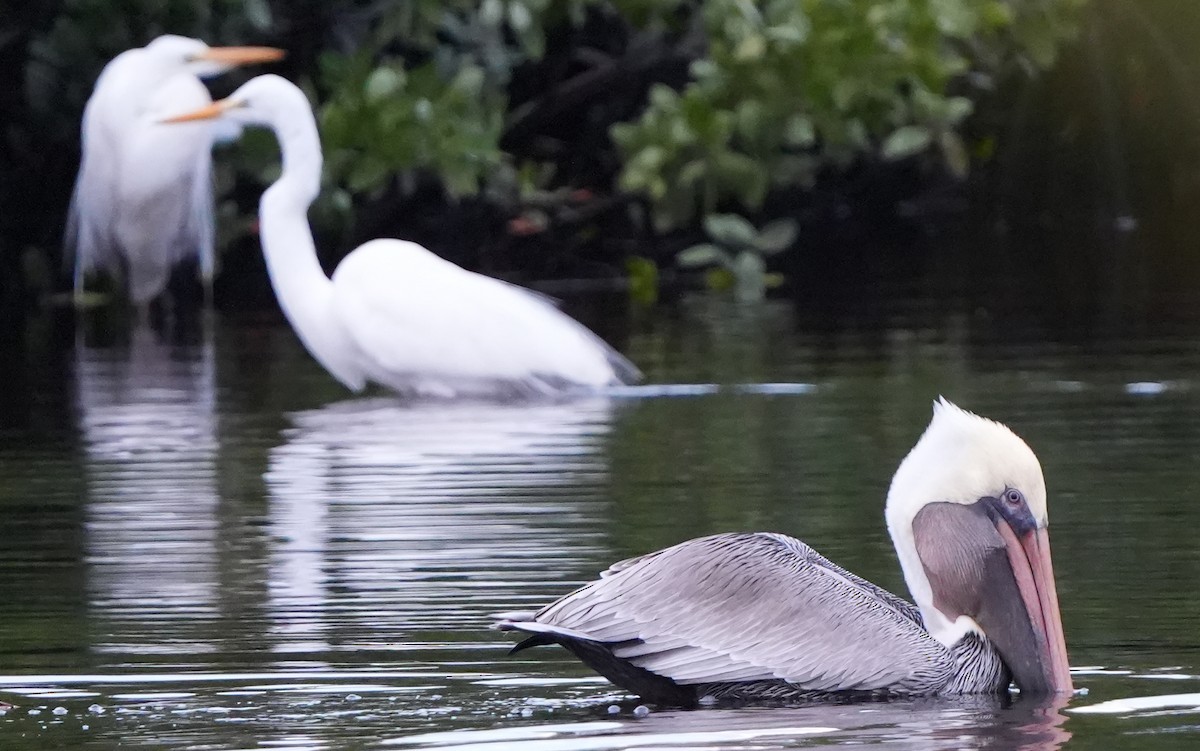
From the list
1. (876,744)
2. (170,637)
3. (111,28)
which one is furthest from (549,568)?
(111,28)

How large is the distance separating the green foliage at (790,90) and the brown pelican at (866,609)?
9.05 m

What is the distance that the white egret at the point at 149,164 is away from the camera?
14.6 metres

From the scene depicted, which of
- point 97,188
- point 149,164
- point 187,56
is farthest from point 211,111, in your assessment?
point 97,188

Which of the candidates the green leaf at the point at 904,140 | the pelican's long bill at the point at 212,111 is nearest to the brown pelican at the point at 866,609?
the pelican's long bill at the point at 212,111

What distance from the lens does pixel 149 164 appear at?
49.2ft

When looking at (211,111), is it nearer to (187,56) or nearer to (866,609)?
(187,56)

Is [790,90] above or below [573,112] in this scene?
below

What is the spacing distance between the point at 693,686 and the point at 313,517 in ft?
9.80

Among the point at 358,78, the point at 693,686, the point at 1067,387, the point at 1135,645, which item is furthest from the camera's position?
the point at 358,78

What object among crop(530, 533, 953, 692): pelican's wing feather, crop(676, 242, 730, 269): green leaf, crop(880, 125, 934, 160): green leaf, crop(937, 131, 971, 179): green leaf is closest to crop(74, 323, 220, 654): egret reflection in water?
crop(530, 533, 953, 692): pelican's wing feather

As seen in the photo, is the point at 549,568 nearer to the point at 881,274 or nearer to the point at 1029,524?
the point at 1029,524

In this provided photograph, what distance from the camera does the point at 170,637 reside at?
239 inches

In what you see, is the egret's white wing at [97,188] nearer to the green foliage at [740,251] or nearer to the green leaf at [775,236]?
the green foliage at [740,251]

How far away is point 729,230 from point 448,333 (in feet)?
18.4
